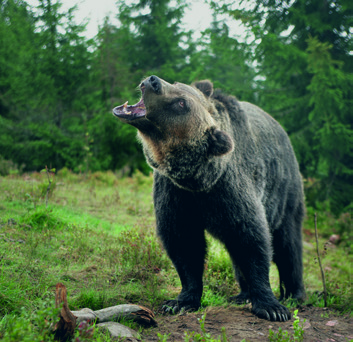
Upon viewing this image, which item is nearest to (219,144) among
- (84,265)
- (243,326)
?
(243,326)

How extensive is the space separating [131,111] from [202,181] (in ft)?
3.15

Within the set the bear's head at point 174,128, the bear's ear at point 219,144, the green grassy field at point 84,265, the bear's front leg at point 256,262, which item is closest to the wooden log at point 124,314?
the green grassy field at point 84,265

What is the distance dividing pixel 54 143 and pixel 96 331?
976 cm

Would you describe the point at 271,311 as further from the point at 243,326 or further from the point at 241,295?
the point at 241,295

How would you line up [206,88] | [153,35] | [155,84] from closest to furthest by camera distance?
1. [155,84]
2. [206,88]
3. [153,35]

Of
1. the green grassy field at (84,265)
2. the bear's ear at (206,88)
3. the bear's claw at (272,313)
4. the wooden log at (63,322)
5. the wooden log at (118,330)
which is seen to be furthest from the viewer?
the bear's ear at (206,88)

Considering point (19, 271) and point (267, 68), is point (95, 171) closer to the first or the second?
point (267, 68)

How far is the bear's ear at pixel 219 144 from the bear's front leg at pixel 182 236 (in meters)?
0.53

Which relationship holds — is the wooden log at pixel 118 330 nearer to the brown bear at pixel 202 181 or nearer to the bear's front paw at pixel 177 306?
the bear's front paw at pixel 177 306

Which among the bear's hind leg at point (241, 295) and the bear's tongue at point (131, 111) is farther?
the bear's hind leg at point (241, 295)

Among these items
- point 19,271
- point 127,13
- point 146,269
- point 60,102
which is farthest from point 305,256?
point 127,13

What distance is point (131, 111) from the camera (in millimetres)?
3494

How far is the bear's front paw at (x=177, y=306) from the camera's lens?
145 inches

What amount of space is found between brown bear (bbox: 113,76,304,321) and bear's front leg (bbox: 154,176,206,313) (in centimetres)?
1
